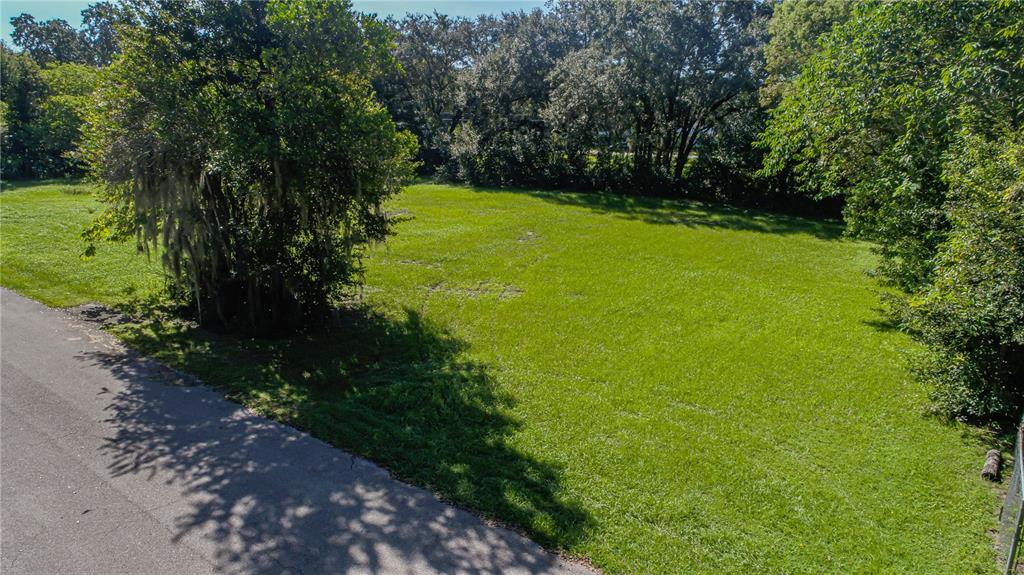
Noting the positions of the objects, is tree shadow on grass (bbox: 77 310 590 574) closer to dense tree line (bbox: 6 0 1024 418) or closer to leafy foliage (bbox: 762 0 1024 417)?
dense tree line (bbox: 6 0 1024 418)

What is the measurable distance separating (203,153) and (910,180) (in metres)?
11.4

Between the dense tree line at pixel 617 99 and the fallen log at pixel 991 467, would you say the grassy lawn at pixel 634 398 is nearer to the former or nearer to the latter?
the fallen log at pixel 991 467

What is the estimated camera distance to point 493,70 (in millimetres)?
26844

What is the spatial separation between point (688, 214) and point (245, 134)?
17517 mm

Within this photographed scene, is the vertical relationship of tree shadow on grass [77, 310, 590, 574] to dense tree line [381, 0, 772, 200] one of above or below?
below

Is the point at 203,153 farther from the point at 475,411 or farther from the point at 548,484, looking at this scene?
the point at 548,484

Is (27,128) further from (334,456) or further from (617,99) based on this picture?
(334,456)

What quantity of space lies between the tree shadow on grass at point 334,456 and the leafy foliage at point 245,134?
66.6 inches

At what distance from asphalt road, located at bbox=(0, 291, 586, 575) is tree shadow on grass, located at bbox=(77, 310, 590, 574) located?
0.02m

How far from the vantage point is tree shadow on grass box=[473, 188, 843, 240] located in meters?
19.7

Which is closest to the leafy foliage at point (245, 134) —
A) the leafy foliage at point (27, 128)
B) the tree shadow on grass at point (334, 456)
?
the tree shadow on grass at point (334, 456)

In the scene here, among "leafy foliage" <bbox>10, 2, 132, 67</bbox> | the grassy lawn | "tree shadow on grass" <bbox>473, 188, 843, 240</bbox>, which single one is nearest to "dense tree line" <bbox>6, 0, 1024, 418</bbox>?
the grassy lawn

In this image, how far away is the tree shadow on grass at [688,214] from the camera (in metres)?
19.7

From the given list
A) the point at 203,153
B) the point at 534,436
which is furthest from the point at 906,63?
the point at 203,153
